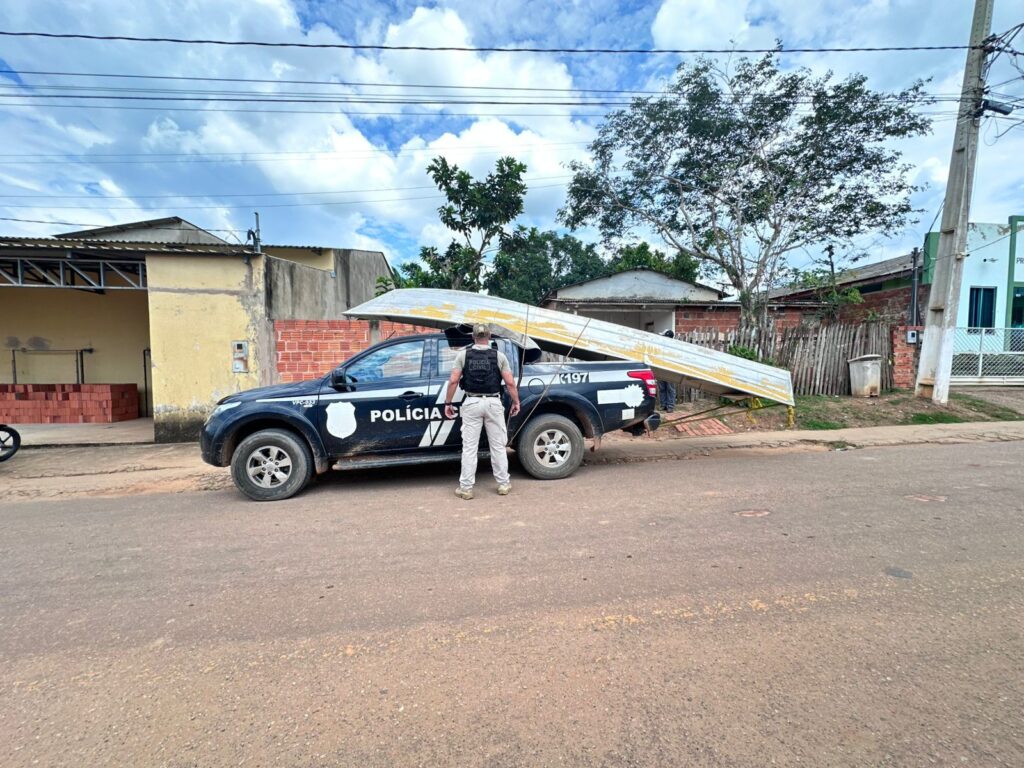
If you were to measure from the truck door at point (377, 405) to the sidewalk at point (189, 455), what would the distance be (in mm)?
1911

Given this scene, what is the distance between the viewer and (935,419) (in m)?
9.30

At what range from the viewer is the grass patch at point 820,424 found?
8.90 m

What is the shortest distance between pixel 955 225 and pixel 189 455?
575 inches

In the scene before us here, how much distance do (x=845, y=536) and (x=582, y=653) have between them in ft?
8.39

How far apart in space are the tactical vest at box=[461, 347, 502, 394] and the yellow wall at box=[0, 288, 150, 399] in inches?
505

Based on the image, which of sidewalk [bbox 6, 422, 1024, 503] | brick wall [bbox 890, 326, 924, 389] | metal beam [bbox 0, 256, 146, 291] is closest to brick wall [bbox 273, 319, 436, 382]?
sidewalk [bbox 6, 422, 1024, 503]

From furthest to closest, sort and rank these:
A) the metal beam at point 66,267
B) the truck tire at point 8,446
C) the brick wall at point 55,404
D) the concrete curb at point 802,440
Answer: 1. the brick wall at point 55,404
2. the metal beam at point 66,267
3. the truck tire at point 8,446
4. the concrete curb at point 802,440

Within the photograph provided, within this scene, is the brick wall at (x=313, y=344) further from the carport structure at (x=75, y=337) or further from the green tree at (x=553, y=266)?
the green tree at (x=553, y=266)

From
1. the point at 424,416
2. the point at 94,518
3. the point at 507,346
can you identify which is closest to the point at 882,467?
the point at 507,346

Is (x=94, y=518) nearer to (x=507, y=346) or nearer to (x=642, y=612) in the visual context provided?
(x=507, y=346)

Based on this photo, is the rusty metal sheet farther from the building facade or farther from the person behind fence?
the building facade

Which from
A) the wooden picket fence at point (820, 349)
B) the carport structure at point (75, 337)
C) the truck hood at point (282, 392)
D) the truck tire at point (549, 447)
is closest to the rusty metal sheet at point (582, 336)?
the truck tire at point (549, 447)

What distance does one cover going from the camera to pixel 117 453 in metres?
8.40

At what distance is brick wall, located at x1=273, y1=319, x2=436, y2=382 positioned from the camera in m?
9.37
